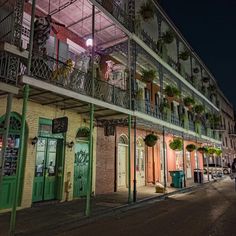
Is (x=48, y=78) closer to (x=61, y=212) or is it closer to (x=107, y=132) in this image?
(x=61, y=212)

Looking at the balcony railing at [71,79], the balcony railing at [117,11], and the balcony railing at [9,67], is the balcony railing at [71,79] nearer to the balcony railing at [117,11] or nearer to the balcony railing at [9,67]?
the balcony railing at [9,67]

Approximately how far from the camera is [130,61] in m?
10.7

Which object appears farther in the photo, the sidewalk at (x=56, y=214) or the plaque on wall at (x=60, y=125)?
the plaque on wall at (x=60, y=125)

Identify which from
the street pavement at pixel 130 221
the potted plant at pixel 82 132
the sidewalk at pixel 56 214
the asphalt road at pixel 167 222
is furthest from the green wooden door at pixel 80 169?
the asphalt road at pixel 167 222

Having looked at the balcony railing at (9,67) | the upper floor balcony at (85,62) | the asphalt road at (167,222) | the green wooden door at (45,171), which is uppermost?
the upper floor balcony at (85,62)

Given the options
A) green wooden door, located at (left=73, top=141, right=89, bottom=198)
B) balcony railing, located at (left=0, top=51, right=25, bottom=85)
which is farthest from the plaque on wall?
green wooden door, located at (left=73, top=141, right=89, bottom=198)

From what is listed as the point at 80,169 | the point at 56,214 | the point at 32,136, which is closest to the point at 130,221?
the point at 56,214

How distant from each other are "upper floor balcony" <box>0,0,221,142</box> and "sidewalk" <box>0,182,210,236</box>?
139 inches

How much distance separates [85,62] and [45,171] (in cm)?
515

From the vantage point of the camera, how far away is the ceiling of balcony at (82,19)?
30.5ft

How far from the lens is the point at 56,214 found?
719 cm

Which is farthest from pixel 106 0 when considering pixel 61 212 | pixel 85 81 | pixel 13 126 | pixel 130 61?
pixel 61 212

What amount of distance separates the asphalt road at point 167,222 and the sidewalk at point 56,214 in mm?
291

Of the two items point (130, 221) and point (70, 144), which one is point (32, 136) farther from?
point (130, 221)
